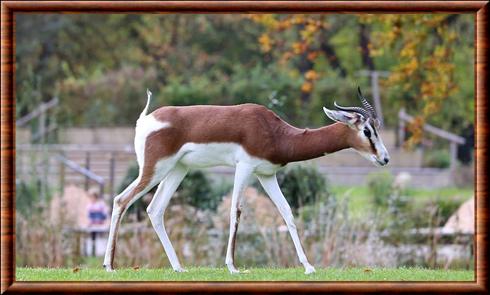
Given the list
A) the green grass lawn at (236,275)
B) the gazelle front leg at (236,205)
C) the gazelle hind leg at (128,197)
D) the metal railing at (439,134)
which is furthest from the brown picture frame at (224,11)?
the metal railing at (439,134)

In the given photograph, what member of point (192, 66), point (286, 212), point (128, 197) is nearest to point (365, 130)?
point (286, 212)

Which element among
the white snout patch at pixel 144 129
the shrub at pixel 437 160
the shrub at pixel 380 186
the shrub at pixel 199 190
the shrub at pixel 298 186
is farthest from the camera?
the shrub at pixel 437 160

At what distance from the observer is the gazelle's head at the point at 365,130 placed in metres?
8.57

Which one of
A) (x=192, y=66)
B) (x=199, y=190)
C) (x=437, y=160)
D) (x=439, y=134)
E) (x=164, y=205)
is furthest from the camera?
(x=192, y=66)

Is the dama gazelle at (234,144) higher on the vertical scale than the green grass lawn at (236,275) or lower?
higher

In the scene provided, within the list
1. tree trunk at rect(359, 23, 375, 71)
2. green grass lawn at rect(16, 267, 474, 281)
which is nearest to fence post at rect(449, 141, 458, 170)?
tree trunk at rect(359, 23, 375, 71)

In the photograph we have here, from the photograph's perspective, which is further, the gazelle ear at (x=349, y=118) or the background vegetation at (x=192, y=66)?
the background vegetation at (x=192, y=66)

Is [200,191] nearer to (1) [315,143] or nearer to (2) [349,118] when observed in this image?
(1) [315,143]

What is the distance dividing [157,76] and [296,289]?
3757 cm

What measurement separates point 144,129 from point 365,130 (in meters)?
1.86

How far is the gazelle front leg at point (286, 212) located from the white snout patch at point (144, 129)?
3.23 ft

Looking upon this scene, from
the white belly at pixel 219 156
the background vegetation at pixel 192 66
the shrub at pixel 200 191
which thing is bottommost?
the shrub at pixel 200 191

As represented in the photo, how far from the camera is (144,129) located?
349 inches

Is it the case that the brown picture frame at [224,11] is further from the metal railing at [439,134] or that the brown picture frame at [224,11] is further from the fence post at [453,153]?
the metal railing at [439,134]
